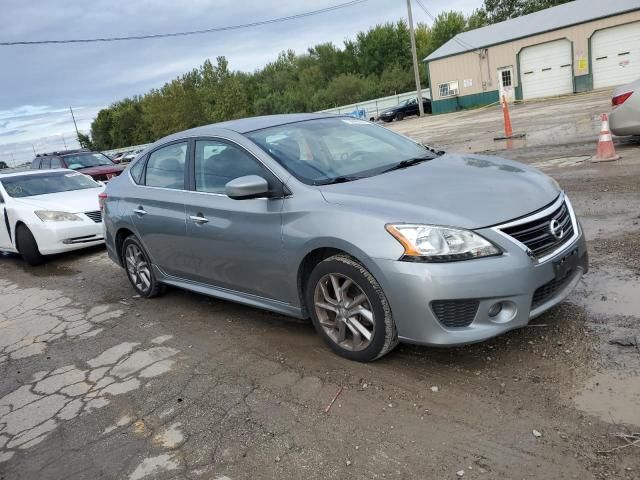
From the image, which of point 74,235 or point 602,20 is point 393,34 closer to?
point 602,20

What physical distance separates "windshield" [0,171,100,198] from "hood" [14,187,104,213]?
11.1 inches

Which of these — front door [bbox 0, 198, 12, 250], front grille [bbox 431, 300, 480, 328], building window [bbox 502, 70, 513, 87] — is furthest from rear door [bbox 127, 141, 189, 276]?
building window [bbox 502, 70, 513, 87]

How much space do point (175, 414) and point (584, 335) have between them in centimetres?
265

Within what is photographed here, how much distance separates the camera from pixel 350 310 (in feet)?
11.8

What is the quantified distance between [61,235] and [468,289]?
23.3 feet

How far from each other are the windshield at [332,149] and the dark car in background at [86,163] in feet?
38.4

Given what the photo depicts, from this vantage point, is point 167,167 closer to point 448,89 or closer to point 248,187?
point 248,187

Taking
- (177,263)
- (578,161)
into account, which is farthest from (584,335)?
(578,161)

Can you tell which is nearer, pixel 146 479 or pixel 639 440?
pixel 639 440

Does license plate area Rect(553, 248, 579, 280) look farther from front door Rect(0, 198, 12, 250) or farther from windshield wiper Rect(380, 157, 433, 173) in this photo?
front door Rect(0, 198, 12, 250)

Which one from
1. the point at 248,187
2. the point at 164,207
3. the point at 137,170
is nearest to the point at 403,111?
the point at 137,170

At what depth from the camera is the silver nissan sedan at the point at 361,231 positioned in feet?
10.4

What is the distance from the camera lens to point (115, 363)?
4395 millimetres

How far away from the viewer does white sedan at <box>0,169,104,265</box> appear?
842 centimetres
